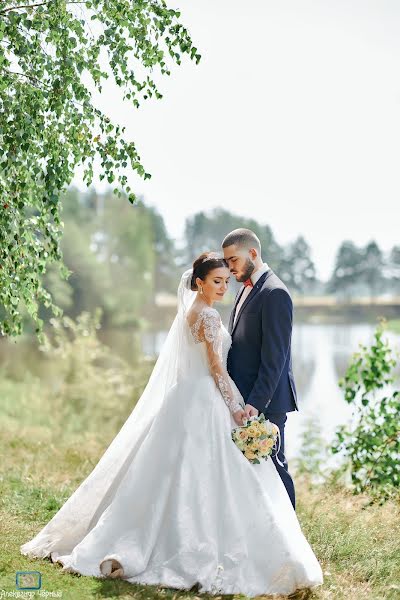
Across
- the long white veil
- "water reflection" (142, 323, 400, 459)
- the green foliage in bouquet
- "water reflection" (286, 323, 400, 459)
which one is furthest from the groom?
"water reflection" (286, 323, 400, 459)

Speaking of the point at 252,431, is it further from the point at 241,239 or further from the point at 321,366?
the point at 321,366

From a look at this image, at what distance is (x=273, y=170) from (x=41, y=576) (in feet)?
140

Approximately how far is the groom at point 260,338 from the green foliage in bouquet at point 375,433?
2436 millimetres

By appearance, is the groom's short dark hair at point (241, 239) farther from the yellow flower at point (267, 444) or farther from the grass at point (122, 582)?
the grass at point (122, 582)

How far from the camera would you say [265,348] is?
4.48 meters

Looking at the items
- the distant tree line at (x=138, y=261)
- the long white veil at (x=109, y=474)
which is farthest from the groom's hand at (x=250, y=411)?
the distant tree line at (x=138, y=261)

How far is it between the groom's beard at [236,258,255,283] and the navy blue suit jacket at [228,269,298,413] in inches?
2.9

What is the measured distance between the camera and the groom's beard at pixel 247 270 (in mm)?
4609

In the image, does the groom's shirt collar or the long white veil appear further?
the groom's shirt collar

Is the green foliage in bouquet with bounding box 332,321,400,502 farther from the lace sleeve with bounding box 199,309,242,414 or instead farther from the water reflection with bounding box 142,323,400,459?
the water reflection with bounding box 142,323,400,459

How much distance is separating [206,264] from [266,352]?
626 millimetres

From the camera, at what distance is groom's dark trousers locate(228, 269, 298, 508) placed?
4465mm

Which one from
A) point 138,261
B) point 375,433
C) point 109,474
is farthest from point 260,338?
point 138,261

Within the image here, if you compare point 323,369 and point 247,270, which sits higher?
point 323,369
